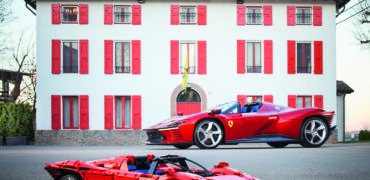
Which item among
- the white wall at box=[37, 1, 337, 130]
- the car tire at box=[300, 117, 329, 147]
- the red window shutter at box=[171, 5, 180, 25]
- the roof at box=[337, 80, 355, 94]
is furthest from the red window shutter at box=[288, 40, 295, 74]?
the car tire at box=[300, 117, 329, 147]

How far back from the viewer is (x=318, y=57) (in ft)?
76.1

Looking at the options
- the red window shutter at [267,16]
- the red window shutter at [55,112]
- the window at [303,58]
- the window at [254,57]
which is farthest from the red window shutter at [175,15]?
the red window shutter at [55,112]

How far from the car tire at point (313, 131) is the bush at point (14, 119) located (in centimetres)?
1563

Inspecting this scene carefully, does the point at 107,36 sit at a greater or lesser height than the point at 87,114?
greater

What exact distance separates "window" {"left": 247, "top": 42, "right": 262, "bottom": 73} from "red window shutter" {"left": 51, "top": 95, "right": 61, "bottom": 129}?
10228mm

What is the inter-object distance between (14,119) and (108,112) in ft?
15.5

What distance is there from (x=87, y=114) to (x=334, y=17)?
1443cm

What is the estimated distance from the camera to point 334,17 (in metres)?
23.6

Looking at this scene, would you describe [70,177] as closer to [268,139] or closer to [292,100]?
[268,139]

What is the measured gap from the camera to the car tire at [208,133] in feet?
Answer: 34.9

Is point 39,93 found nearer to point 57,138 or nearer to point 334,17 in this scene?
point 57,138

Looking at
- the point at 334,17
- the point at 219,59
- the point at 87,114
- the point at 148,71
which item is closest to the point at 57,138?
the point at 87,114

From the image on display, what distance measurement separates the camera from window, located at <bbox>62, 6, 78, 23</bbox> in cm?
2280

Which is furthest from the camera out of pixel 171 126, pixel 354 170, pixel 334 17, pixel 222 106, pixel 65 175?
pixel 334 17
